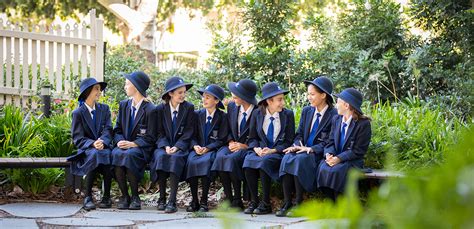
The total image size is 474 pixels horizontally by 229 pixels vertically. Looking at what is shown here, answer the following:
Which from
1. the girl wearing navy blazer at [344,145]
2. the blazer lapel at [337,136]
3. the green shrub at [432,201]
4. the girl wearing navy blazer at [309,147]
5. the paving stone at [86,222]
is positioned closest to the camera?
the green shrub at [432,201]

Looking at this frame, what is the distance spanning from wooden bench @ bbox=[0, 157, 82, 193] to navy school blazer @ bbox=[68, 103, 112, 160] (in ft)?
0.47

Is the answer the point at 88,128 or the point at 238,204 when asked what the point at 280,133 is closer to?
the point at 238,204

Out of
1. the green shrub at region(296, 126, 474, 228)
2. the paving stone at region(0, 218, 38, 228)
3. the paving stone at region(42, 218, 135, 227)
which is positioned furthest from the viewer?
the paving stone at region(42, 218, 135, 227)

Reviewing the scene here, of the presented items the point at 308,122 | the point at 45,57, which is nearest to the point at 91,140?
the point at 308,122

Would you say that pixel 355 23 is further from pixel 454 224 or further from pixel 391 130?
pixel 454 224

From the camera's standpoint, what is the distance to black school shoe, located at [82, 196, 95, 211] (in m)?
7.02

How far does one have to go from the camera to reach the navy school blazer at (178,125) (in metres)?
7.49

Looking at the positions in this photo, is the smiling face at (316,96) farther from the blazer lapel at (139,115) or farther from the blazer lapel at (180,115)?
the blazer lapel at (139,115)

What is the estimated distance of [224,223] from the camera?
0.89 metres

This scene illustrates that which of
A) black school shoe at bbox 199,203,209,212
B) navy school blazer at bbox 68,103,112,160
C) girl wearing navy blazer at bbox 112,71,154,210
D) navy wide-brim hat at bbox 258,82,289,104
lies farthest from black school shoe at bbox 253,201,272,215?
navy school blazer at bbox 68,103,112,160

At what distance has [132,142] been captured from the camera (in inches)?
290

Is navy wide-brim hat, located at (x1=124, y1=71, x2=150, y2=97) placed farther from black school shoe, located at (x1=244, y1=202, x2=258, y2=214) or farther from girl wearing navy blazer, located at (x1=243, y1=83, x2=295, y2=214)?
black school shoe, located at (x1=244, y1=202, x2=258, y2=214)

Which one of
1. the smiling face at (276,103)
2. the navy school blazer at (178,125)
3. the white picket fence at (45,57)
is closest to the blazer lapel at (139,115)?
the navy school blazer at (178,125)

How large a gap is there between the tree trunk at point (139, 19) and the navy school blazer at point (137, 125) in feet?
37.7
